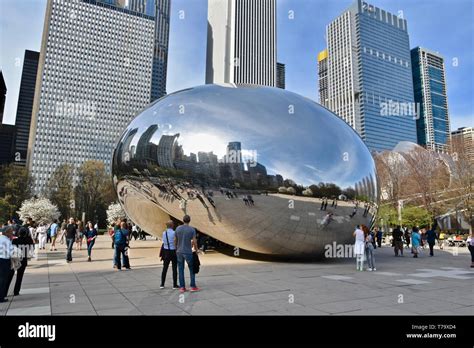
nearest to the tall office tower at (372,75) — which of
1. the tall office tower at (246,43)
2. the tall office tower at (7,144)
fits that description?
the tall office tower at (246,43)

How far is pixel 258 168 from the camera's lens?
10766mm

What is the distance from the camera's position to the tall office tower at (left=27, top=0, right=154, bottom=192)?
12231 cm

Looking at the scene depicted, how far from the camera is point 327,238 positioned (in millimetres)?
11703

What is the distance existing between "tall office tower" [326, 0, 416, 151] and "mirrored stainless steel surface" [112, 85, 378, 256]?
307ft

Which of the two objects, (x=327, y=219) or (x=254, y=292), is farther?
(x=327, y=219)

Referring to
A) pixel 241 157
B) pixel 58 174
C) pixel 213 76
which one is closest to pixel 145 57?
pixel 213 76

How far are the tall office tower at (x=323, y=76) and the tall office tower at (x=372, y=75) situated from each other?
2.91m

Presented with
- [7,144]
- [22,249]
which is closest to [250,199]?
[22,249]

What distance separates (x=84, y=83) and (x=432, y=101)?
5204 inches

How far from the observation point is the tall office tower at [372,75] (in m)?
117

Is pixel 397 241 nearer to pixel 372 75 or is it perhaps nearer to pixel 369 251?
pixel 369 251

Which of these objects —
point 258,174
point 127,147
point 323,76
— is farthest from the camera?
point 323,76

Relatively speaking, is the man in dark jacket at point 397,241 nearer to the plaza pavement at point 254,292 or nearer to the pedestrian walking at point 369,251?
the plaza pavement at point 254,292
